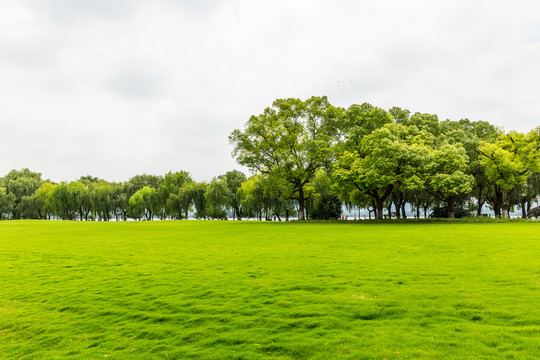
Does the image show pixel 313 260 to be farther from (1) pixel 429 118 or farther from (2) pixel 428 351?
(1) pixel 429 118

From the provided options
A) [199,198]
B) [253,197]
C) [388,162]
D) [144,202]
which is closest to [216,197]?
[199,198]

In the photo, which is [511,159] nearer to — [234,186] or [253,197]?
[253,197]

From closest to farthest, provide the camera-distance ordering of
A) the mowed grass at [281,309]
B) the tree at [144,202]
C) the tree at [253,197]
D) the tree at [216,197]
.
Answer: the mowed grass at [281,309], the tree at [253,197], the tree at [216,197], the tree at [144,202]

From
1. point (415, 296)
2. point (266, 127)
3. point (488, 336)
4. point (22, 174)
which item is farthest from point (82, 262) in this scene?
point (22, 174)

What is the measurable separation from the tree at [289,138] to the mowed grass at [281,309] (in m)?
32.7

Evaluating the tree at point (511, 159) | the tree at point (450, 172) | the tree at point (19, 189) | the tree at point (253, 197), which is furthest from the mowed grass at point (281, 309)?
the tree at point (19, 189)

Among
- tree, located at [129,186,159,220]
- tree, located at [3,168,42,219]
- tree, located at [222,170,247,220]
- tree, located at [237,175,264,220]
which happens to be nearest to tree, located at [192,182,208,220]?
tree, located at [222,170,247,220]

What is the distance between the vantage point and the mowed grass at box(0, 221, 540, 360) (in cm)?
473

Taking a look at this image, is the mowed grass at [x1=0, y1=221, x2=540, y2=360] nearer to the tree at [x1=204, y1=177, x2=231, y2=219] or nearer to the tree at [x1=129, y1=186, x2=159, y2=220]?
the tree at [x1=204, y1=177, x2=231, y2=219]

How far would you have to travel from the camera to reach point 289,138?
45156mm

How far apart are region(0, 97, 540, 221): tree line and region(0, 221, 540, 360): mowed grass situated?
24220 millimetres

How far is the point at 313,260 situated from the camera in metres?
11.8

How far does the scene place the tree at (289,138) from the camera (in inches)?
1729

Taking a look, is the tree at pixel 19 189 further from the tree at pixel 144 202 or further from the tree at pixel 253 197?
the tree at pixel 253 197
